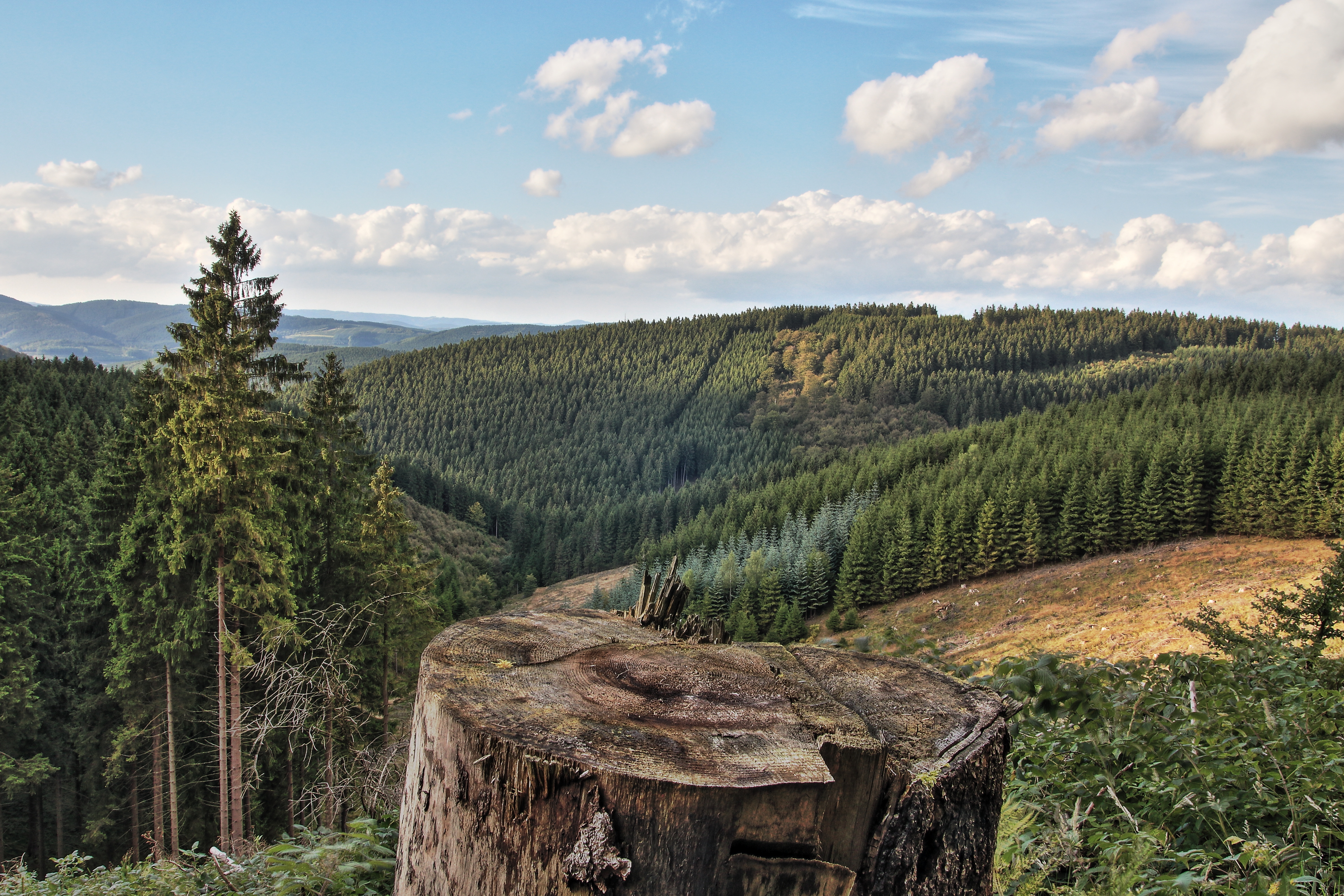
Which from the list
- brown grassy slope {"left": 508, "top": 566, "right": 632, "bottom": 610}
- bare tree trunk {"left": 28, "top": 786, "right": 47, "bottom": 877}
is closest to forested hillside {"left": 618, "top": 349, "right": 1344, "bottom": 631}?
brown grassy slope {"left": 508, "top": 566, "right": 632, "bottom": 610}

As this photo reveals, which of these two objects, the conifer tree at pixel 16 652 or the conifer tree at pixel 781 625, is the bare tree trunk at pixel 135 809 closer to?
the conifer tree at pixel 16 652

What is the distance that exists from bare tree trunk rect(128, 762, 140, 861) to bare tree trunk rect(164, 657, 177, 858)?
161 cm

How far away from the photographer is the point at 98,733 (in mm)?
19844

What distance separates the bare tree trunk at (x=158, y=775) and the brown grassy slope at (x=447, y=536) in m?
38.5

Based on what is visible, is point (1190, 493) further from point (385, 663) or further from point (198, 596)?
point (198, 596)

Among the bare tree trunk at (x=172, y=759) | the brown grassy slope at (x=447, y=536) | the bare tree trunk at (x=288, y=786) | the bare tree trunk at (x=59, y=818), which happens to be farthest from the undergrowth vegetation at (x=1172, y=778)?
the brown grassy slope at (x=447, y=536)

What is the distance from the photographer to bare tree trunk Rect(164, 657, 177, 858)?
51.0 ft

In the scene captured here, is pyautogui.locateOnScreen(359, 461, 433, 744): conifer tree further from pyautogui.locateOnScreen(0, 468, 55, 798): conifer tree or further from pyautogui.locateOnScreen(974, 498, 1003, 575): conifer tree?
pyautogui.locateOnScreen(974, 498, 1003, 575): conifer tree

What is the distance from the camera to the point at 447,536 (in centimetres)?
7606

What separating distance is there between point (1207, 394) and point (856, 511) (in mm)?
60029

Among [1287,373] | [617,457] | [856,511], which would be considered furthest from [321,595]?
[617,457]

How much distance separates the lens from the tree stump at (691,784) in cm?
208

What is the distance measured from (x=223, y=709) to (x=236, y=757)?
1791mm

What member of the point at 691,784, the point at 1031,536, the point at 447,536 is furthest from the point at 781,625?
the point at 691,784
